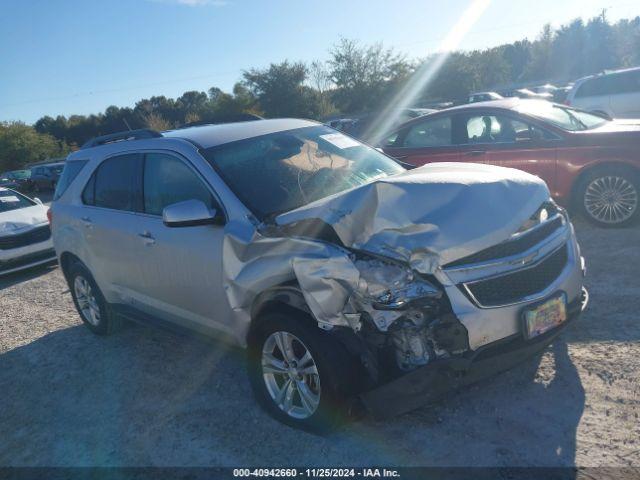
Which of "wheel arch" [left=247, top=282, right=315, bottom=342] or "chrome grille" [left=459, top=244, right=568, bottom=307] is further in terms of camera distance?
"wheel arch" [left=247, top=282, right=315, bottom=342]

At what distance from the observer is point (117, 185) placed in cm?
461

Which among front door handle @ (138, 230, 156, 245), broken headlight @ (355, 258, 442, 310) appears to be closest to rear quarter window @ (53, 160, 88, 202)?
front door handle @ (138, 230, 156, 245)

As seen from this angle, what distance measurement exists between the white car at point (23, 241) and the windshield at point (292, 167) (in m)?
6.19

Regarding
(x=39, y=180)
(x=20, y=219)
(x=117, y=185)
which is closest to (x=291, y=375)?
(x=117, y=185)

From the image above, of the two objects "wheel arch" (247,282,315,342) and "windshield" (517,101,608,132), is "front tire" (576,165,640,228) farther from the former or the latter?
"wheel arch" (247,282,315,342)

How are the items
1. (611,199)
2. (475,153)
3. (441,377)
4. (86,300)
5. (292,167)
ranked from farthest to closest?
(475,153)
(611,199)
(86,300)
(292,167)
(441,377)

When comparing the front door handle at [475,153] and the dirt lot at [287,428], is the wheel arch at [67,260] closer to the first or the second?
the dirt lot at [287,428]

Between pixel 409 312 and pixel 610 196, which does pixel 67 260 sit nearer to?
pixel 409 312

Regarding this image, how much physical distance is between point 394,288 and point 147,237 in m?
2.19

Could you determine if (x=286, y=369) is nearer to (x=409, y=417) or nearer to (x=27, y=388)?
(x=409, y=417)

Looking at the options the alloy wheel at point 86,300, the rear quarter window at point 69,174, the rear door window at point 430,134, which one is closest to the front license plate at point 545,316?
the alloy wheel at point 86,300

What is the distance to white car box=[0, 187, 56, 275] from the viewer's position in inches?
334

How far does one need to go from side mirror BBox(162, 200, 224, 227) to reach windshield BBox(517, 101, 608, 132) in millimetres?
4931

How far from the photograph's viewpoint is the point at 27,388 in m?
4.50
